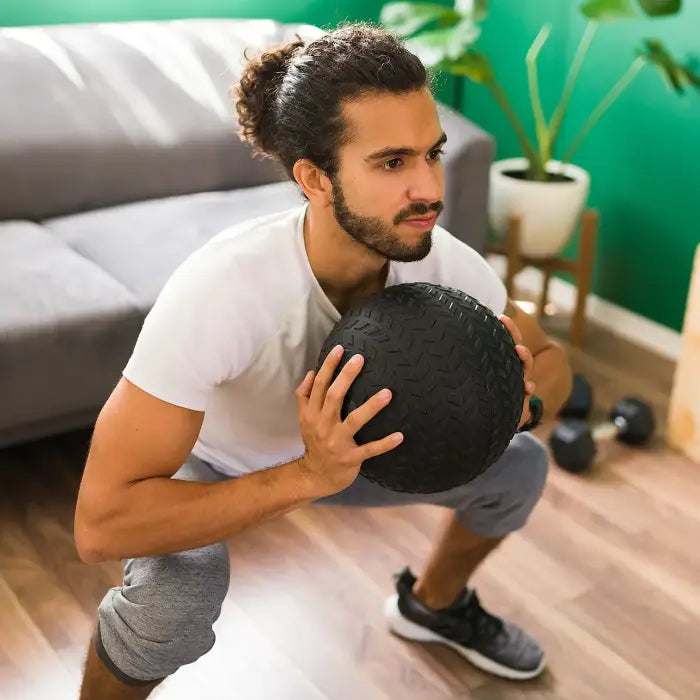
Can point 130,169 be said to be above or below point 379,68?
below

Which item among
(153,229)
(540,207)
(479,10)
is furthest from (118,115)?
(540,207)

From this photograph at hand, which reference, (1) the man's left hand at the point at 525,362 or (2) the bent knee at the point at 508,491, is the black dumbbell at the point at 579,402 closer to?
(2) the bent knee at the point at 508,491

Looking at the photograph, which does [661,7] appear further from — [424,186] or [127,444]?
[127,444]

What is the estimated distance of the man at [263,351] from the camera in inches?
50.1

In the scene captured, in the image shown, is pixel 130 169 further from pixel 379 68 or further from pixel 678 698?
pixel 678 698

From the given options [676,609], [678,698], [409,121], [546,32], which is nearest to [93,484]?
[409,121]

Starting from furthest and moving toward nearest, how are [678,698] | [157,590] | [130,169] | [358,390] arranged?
[130,169]
[678,698]
[157,590]
[358,390]

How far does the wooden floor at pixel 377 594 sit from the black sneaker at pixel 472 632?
0.02 m

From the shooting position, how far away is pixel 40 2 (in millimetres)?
2820

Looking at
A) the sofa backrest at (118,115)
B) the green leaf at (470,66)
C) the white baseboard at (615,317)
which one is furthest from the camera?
the white baseboard at (615,317)

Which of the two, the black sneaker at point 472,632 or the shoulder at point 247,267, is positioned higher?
the shoulder at point 247,267

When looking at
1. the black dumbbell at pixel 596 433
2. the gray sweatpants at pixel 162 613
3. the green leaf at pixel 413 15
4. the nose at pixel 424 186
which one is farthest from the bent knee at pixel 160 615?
A: the green leaf at pixel 413 15

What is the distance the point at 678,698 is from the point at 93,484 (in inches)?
42.6

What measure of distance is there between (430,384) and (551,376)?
1.65ft
